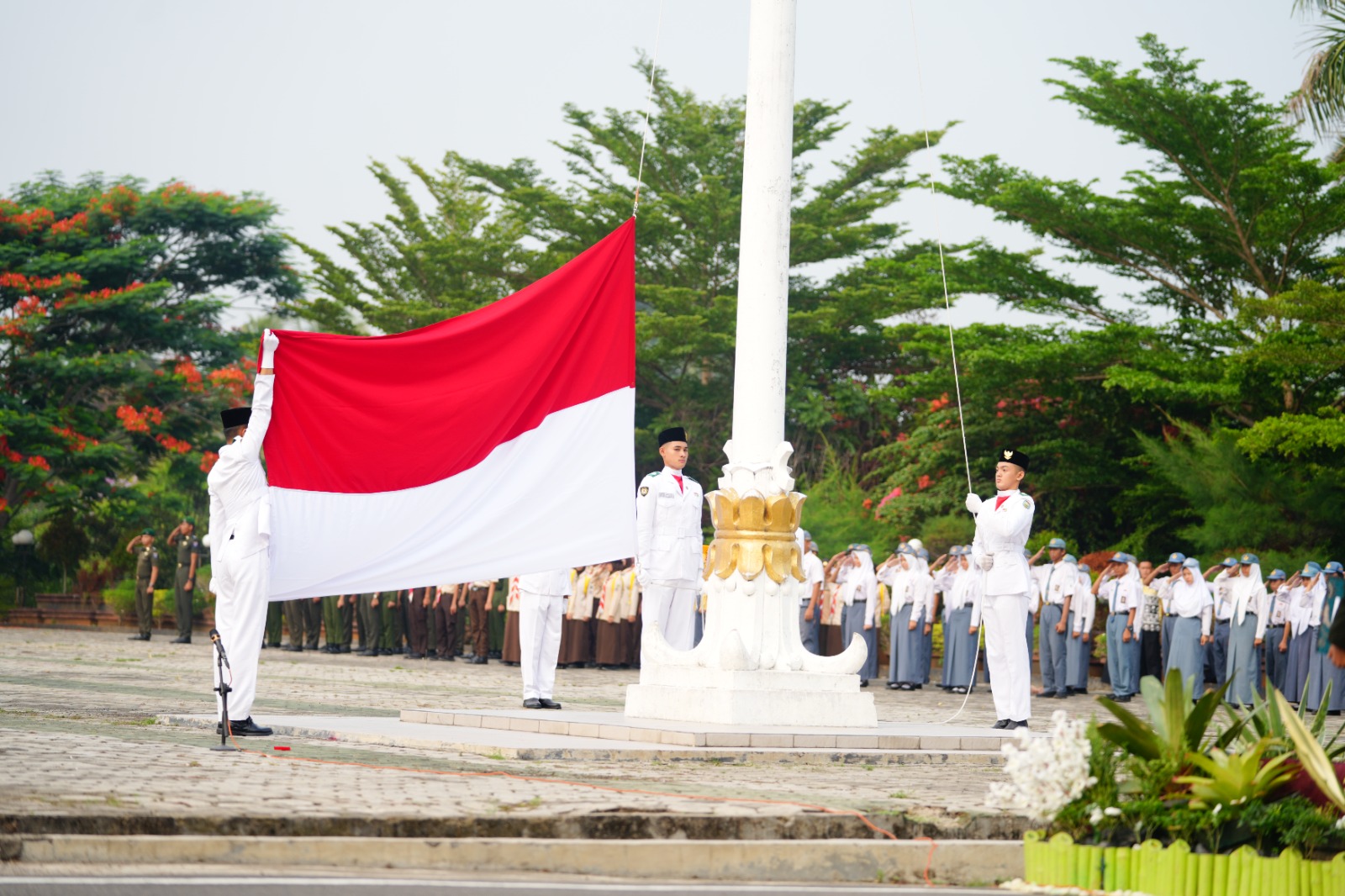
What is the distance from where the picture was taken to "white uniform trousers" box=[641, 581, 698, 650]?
13.6 meters

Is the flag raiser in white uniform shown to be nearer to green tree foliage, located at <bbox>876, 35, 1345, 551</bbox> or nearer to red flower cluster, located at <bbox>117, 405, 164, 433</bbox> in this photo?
green tree foliage, located at <bbox>876, 35, 1345, 551</bbox>

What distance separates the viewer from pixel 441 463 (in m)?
11.0

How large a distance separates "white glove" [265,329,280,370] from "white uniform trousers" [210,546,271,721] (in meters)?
1.20

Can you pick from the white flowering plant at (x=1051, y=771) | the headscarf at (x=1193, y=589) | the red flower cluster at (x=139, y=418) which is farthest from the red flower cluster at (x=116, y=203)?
the white flowering plant at (x=1051, y=771)

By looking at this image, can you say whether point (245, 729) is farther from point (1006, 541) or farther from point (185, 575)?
point (185, 575)

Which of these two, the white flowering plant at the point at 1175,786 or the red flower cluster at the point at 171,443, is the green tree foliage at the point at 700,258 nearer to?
the red flower cluster at the point at 171,443

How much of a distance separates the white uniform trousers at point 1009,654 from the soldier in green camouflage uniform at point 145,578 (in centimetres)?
1921

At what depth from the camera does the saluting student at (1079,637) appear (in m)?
20.7

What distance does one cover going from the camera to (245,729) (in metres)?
10.2

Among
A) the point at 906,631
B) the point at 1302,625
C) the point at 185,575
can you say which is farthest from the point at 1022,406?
the point at 185,575

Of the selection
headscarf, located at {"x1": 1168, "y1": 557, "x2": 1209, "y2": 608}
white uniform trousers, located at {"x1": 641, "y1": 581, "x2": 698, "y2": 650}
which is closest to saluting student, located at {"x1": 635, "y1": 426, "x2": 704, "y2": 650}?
white uniform trousers, located at {"x1": 641, "y1": 581, "x2": 698, "y2": 650}

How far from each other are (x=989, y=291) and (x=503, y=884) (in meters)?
24.3

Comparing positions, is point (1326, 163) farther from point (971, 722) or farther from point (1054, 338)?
point (971, 722)

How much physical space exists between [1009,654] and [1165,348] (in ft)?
51.6
